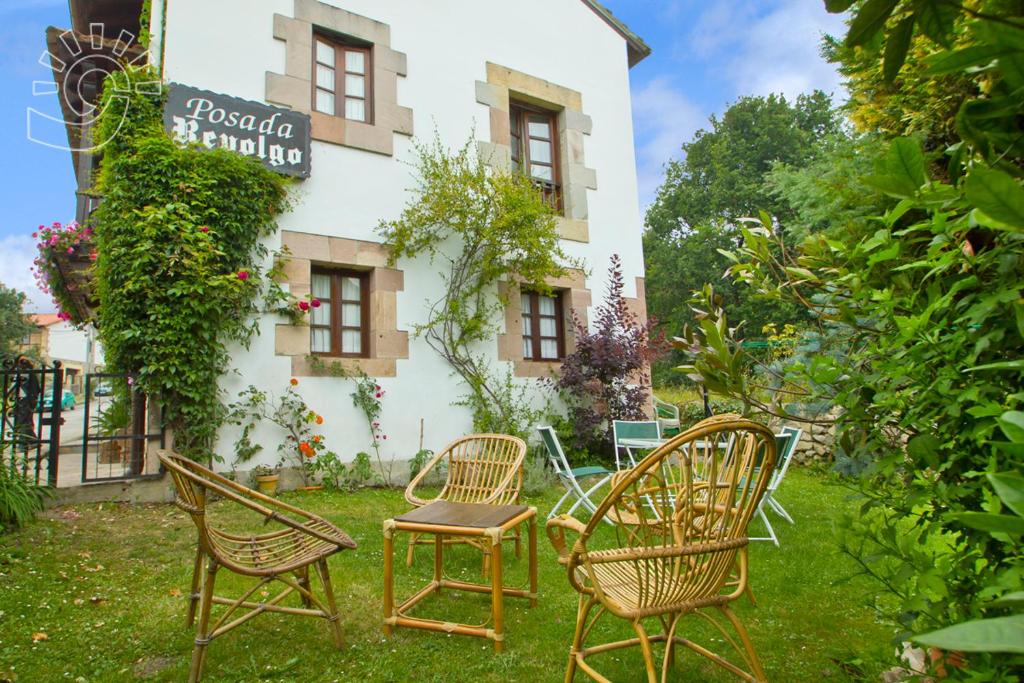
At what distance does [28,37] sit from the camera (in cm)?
678

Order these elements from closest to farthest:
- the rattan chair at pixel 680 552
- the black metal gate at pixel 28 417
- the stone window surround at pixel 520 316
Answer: the rattan chair at pixel 680 552 < the black metal gate at pixel 28 417 < the stone window surround at pixel 520 316

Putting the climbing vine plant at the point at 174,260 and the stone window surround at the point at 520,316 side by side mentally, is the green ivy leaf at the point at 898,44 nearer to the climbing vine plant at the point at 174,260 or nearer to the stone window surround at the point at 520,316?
the climbing vine plant at the point at 174,260

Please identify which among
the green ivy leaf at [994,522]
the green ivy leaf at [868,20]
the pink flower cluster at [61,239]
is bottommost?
the green ivy leaf at [994,522]

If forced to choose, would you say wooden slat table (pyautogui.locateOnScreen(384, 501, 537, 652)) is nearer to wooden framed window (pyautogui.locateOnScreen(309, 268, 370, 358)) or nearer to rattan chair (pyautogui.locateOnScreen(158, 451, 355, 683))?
rattan chair (pyautogui.locateOnScreen(158, 451, 355, 683))

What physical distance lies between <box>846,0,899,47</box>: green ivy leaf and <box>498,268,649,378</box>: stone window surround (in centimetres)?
666

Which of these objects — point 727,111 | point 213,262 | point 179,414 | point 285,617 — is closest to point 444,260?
point 213,262

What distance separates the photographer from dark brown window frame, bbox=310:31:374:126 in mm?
7031

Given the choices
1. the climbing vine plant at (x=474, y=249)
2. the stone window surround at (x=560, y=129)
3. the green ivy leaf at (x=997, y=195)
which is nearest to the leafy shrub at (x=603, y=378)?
the climbing vine plant at (x=474, y=249)

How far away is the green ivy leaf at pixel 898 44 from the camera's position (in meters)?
0.89

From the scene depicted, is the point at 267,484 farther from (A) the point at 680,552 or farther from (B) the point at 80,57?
(B) the point at 80,57

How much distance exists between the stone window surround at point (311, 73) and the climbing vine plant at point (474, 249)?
19.1 inches

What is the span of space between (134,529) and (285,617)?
6.92ft

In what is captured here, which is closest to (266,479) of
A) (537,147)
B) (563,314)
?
(563,314)

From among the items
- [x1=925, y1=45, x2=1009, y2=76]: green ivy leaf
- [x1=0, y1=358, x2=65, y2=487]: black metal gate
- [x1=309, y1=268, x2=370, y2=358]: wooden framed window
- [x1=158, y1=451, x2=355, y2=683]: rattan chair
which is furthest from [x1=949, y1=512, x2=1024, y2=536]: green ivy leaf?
[x1=309, y1=268, x2=370, y2=358]: wooden framed window
